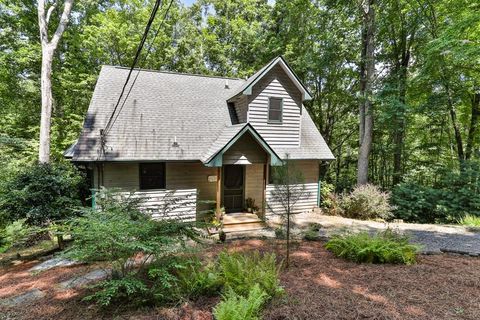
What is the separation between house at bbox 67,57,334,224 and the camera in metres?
9.07

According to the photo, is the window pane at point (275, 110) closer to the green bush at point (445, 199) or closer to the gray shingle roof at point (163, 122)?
the gray shingle roof at point (163, 122)

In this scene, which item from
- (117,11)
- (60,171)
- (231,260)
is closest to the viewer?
(231,260)

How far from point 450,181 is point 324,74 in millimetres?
9413

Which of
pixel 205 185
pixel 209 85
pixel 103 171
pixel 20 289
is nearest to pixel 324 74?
pixel 209 85

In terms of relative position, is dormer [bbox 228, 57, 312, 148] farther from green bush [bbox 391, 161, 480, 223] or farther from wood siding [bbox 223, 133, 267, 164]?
green bush [bbox 391, 161, 480, 223]

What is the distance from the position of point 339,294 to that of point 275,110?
8628 millimetres

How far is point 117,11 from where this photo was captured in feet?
59.4

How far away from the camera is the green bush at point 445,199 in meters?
10.7

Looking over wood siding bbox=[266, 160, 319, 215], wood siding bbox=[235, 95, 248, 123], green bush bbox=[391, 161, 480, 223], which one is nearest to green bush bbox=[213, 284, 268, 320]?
wood siding bbox=[266, 160, 319, 215]

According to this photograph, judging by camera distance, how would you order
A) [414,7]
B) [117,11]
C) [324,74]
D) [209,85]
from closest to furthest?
[414,7], [209,85], [324,74], [117,11]

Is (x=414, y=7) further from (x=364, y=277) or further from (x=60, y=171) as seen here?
(x=60, y=171)

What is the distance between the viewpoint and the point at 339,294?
13.1 feet

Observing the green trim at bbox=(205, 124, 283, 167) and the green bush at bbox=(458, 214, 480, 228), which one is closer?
the green trim at bbox=(205, 124, 283, 167)

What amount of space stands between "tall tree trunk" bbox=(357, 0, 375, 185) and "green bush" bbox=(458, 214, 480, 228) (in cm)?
398
